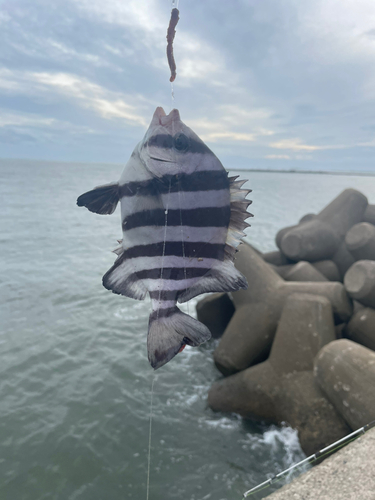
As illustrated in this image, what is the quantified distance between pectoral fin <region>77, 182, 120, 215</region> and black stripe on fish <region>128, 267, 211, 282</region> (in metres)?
0.29

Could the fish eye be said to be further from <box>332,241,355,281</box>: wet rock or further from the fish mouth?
<box>332,241,355,281</box>: wet rock

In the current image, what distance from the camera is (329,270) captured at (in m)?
8.81

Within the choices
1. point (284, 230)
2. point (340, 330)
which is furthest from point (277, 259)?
point (340, 330)

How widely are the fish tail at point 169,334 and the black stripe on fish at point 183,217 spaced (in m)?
0.34

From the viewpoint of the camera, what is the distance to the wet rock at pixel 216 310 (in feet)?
28.5

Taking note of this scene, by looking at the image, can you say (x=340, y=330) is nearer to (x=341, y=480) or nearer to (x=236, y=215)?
(x=341, y=480)

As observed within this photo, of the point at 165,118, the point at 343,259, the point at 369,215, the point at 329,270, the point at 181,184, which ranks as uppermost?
the point at 165,118

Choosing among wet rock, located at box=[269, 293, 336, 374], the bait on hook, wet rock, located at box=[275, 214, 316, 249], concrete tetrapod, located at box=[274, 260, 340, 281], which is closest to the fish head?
the bait on hook

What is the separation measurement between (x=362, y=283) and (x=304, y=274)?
5.50 ft

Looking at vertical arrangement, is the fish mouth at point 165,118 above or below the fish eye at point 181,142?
above

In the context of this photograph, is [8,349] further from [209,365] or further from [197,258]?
[197,258]

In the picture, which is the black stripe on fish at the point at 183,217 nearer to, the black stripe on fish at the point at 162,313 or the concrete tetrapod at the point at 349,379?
the black stripe on fish at the point at 162,313

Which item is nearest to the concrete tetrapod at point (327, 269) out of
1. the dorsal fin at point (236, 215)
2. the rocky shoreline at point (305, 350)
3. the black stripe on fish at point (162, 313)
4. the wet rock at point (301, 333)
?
the rocky shoreline at point (305, 350)

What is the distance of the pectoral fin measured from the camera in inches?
52.9
